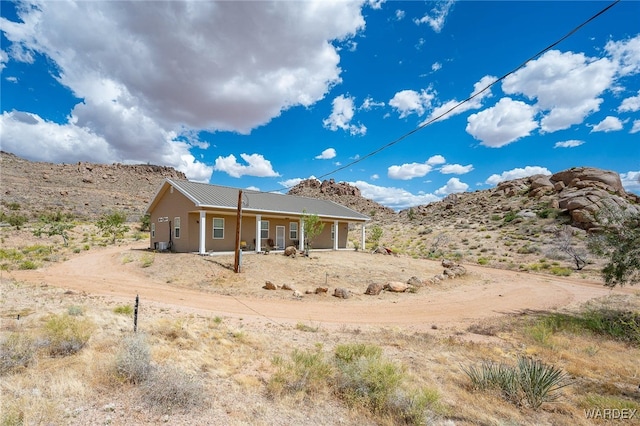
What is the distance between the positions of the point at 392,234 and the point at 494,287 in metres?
29.6

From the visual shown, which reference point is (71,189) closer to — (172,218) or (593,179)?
(172,218)

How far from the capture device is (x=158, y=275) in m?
16.4

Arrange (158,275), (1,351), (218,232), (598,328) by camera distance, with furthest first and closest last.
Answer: (218,232) < (158,275) < (598,328) < (1,351)

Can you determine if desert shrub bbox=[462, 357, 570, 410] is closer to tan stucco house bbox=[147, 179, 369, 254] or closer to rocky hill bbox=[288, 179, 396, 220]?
tan stucco house bbox=[147, 179, 369, 254]

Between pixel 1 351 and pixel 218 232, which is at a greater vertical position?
pixel 218 232

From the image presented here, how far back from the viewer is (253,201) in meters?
24.4

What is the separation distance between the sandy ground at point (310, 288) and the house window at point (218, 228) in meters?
1.93

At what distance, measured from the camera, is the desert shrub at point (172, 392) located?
4.29 m

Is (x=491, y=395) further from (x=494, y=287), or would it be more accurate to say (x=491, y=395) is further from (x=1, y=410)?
(x=494, y=287)

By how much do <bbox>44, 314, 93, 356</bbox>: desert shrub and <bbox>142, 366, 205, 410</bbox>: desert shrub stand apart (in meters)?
2.11

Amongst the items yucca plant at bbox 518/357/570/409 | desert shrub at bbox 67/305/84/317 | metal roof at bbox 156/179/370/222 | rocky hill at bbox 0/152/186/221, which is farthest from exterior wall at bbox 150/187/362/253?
rocky hill at bbox 0/152/186/221

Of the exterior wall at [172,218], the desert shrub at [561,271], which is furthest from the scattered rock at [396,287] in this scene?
the desert shrub at [561,271]

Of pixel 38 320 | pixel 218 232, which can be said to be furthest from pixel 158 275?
pixel 38 320

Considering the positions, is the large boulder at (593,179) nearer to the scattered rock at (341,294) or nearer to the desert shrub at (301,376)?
the scattered rock at (341,294)
